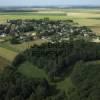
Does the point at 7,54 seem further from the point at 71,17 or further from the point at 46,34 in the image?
the point at 71,17

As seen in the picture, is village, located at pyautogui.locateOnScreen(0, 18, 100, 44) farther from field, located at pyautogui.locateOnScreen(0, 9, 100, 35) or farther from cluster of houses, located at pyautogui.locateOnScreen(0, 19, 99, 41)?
field, located at pyautogui.locateOnScreen(0, 9, 100, 35)

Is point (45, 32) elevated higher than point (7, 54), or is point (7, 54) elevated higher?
point (7, 54)

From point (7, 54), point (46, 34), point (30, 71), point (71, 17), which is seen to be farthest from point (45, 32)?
point (71, 17)

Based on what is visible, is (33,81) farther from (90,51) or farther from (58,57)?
(90,51)

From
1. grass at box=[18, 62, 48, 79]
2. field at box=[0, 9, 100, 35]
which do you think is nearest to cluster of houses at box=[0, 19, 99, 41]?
field at box=[0, 9, 100, 35]

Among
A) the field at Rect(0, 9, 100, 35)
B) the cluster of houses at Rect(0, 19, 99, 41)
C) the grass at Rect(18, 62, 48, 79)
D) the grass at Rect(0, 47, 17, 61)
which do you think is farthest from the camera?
the field at Rect(0, 9, 100, 35)

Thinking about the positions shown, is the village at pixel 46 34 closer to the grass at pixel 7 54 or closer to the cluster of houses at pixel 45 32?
the cluster of houses at pixel 45 32

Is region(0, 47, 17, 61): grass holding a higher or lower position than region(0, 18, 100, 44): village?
higher

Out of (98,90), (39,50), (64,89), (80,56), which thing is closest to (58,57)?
(80,56)

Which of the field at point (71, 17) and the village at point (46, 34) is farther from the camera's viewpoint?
the field at point (71, 17)

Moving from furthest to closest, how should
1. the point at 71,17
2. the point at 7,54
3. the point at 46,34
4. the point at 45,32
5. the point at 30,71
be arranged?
the point at 71,17
the point at 45,32
the point at 46,34
the point at 7,54
the point at 30,71

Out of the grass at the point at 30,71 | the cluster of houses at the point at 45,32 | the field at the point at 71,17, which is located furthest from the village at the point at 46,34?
the grass at the point at 30,71
